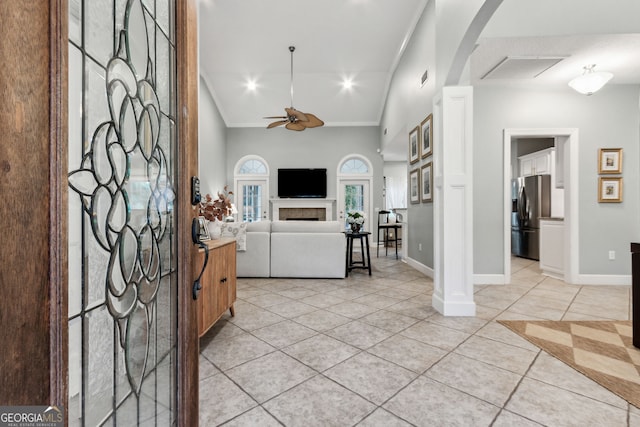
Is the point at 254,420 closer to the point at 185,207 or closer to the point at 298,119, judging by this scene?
the point at 185,207

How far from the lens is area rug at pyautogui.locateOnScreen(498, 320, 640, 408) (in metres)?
1.57

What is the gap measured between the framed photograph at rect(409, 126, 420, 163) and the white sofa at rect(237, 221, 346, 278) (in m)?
1.83

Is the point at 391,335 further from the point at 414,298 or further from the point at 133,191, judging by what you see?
the point at 133,191

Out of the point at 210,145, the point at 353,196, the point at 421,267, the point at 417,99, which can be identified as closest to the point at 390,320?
the point at 421,267

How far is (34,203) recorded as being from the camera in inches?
16.2

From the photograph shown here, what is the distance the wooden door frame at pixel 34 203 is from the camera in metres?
0.39

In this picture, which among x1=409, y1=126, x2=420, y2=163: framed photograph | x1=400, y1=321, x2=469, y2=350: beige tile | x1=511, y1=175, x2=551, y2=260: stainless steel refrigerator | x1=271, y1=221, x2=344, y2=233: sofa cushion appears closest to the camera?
x1=400, y1=321, x2=469, y2=350: beige tile

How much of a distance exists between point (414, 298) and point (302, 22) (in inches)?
184

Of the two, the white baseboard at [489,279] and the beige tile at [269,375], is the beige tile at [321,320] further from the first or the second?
the white baseboard at [489,279]

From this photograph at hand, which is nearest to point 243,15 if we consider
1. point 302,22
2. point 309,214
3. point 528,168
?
point 302,22

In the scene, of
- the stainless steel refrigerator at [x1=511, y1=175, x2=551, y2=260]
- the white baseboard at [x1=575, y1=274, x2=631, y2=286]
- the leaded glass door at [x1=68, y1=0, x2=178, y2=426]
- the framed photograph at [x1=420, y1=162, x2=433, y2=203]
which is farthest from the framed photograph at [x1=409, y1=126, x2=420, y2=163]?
the leaded glass door at [x1=68, y1=0, x2=178, y2=426]

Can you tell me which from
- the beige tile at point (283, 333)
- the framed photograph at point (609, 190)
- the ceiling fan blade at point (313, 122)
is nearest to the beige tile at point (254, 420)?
the beige tile at point (283, 333)

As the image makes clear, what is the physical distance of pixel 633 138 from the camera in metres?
3.72

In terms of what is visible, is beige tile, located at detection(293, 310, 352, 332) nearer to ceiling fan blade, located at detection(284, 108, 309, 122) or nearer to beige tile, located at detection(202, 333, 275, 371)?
beige tile, located at detection(202, 333, 275, 371)
